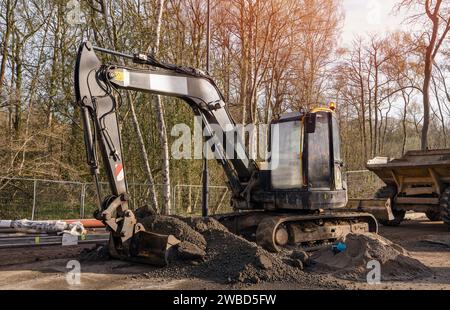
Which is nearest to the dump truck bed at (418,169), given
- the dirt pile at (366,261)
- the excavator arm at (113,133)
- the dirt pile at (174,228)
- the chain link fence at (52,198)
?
the dirt pile at (366,261)

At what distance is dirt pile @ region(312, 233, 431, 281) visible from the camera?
24.5ft

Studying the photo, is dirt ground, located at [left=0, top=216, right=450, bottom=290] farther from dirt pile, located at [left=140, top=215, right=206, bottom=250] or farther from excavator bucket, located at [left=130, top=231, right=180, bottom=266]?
dirt pile, located at [left=140, top=215, right=206, bottom=250]

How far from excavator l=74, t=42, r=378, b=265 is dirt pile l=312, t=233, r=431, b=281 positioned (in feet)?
4.17

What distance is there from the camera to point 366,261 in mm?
7617

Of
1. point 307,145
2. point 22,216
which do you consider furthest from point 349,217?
point 22,216

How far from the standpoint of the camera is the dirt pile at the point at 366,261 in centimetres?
746

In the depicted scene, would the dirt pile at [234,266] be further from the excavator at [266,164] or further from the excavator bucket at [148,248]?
the excavator at [266,164]

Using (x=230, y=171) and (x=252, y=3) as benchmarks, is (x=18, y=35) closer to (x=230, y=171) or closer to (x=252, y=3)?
(x=252, y=3)

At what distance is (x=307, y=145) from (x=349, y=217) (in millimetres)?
2313

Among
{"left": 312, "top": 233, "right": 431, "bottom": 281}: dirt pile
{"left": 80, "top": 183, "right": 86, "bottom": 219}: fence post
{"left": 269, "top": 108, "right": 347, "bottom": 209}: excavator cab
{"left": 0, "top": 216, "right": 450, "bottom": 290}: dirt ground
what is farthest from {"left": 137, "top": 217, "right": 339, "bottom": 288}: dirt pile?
{"left": 80, "top": 183, "right": 86, "bottom": 219}: fence post

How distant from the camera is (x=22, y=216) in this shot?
1664 centimetres

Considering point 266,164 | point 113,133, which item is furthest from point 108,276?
point 266,164

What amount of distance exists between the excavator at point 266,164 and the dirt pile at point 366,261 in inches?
50.1

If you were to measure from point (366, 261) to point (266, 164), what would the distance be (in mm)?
3058
